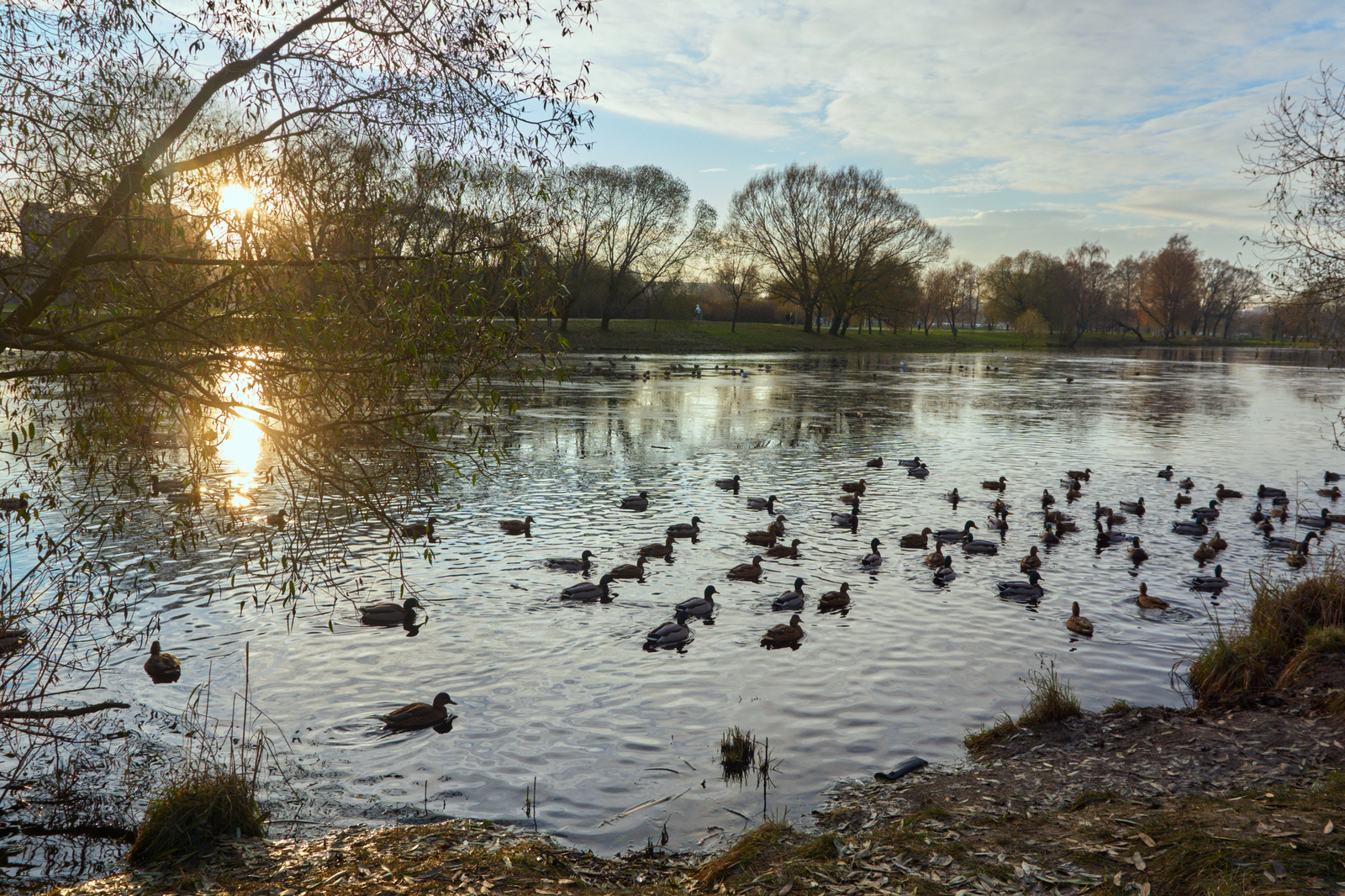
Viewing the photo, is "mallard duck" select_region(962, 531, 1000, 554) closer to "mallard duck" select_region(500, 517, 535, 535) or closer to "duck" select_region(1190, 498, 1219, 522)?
"duck" select_region(1190, 498, 1219, 522)

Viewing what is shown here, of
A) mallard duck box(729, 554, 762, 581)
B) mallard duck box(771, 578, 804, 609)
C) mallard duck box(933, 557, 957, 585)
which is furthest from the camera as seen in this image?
mallard duck box(933, 557, 957, 585)

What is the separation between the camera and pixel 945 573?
1497 centimetres

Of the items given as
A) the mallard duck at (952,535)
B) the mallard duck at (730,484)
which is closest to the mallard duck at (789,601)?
the mallard duck at (952,535)

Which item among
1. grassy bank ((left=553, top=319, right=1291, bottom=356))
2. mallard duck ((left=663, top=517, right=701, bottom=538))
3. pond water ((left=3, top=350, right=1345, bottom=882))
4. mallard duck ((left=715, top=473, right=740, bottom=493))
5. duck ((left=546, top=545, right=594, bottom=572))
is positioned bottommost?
pond water ((left=3, top=350, right=1345, bottom=882))

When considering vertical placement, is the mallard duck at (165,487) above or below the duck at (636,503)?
above

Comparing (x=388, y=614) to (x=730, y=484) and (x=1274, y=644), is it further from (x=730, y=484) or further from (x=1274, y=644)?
(x=1274, y=644)

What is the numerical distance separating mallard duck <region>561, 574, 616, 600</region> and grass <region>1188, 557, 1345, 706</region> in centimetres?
863

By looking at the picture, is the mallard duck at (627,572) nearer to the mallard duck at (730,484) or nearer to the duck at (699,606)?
the duck at (699,606)

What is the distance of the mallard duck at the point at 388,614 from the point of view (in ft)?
39.5

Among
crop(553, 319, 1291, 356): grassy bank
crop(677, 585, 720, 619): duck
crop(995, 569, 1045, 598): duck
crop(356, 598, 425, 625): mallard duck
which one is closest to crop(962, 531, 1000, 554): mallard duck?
crop(995, 569, 1045, 598): duck

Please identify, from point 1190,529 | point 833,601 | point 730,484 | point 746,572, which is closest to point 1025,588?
point 833,601

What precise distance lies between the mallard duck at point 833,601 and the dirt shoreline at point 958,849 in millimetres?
5067

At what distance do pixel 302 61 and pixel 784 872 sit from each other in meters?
9.35

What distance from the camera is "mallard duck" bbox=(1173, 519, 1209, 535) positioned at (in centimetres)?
1789
